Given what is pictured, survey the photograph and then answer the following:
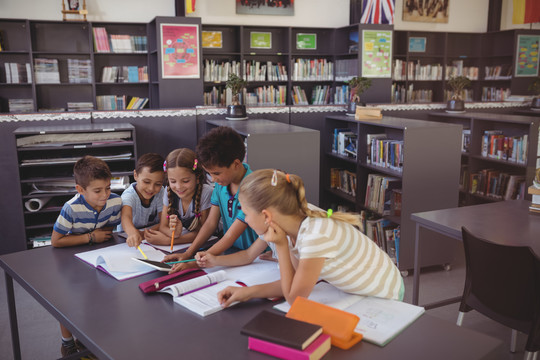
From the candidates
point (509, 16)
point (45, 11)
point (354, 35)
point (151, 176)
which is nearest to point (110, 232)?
point (151, 176)

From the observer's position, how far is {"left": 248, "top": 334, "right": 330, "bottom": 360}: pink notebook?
3.59ft

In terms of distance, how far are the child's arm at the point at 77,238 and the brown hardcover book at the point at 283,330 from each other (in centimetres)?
111

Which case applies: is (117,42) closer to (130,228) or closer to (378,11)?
(378,11)

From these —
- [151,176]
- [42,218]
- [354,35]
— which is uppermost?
[354,35]

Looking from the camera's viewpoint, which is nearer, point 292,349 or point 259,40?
point 292,349

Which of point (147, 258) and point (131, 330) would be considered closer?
point (131, 330)

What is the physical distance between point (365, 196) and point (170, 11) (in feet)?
13.5

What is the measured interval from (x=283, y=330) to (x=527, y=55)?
8.37 metres

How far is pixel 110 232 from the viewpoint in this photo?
2158 millimetres

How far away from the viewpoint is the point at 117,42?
21.2ft

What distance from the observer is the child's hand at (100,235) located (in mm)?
2072

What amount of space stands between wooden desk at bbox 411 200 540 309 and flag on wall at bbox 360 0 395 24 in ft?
16.5

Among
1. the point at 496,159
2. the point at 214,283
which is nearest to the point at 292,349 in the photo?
the point at 214,283

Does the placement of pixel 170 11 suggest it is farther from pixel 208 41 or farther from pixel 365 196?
pixel 365 196
